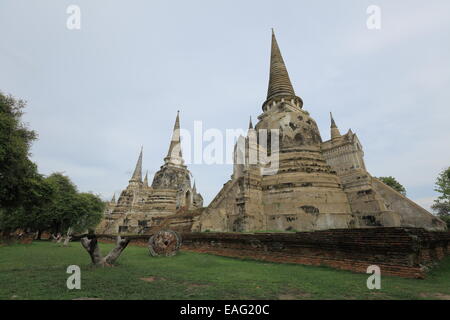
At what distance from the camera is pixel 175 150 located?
39062 mm

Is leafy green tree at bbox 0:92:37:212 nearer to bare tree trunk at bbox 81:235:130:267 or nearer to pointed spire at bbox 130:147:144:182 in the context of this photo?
bare tree trunk at bbox 81:235:130:267

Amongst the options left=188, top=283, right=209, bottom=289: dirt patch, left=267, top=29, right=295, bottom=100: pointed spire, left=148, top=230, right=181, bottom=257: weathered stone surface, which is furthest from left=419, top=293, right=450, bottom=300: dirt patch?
left=267, top=29, right=295, bottom=100: pointed spire

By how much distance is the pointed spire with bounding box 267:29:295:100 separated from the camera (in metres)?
26.7

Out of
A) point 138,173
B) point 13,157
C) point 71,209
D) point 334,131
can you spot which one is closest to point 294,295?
point 13,157

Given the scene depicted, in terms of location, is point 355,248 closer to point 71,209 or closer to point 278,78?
point 278,78

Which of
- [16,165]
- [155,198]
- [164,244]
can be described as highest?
[16,165]

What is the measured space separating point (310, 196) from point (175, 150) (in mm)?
27382

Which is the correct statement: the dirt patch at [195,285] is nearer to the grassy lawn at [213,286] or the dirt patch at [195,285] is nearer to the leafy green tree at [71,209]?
the grassy lawn at [213,286]

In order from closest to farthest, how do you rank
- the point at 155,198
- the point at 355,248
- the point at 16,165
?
the point at 355,248 → the point at 16,165 → the point at 155,198

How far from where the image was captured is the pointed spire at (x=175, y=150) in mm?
38000
